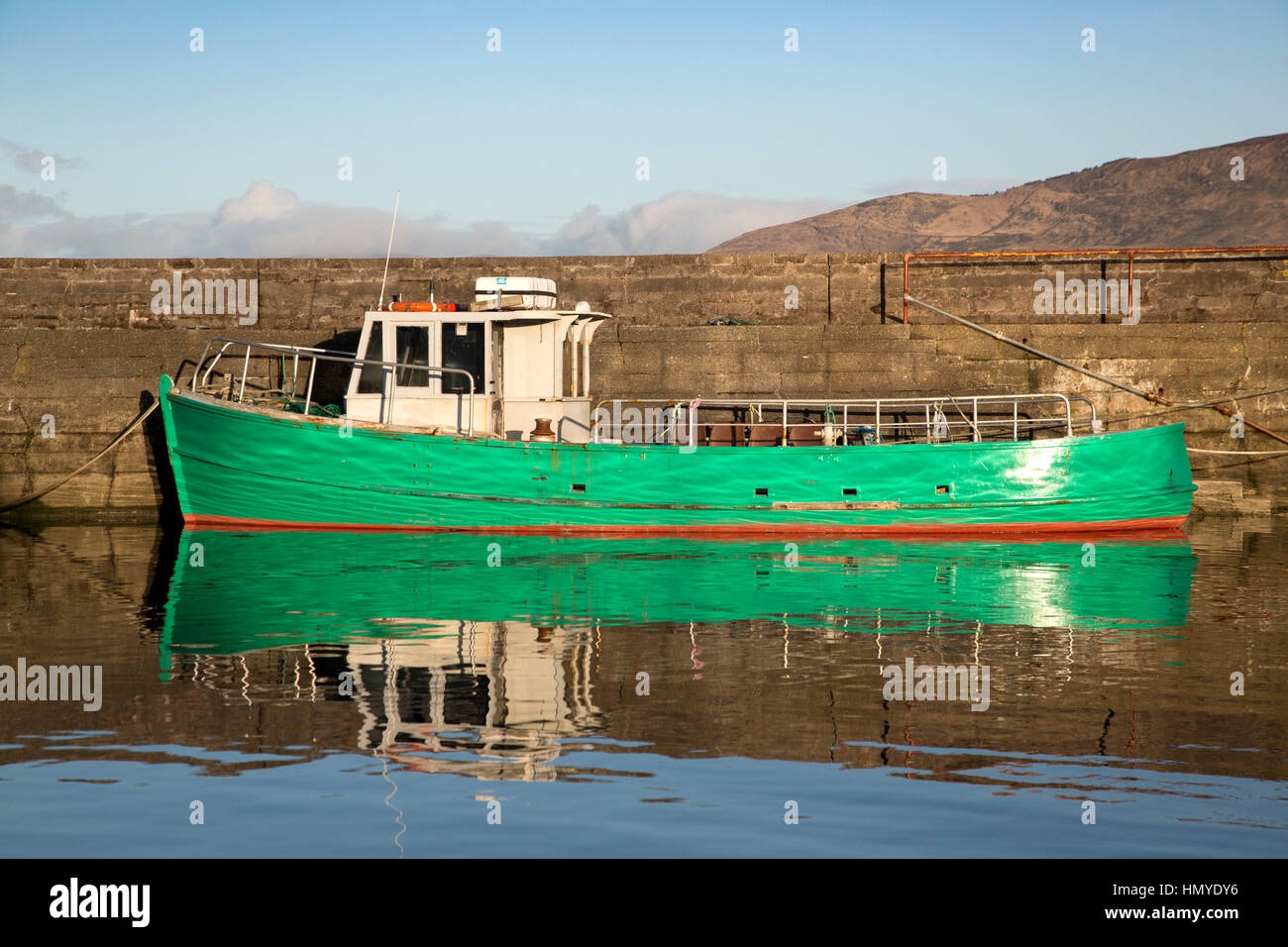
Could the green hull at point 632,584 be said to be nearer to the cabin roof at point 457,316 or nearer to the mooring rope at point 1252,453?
the cabin roof at point 457,316

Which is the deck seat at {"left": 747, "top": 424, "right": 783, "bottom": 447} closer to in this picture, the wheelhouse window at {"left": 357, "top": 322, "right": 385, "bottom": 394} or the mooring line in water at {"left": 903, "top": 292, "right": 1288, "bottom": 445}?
the mooring line in water at {"left": 903, "top": 292, "right": 1288, "bottom": 445}

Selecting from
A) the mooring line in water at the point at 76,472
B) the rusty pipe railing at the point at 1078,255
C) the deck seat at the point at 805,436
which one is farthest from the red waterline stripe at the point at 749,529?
the rusty pipe railing at the point at 1078,255

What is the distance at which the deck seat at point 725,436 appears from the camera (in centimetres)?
1366

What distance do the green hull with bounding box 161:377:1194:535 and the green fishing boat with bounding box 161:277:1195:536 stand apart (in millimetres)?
15

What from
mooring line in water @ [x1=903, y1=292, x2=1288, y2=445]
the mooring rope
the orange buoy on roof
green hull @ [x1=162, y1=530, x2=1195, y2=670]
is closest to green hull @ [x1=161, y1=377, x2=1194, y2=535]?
green hull @ [x1=162, y1=530, x2=1195, y2=670]

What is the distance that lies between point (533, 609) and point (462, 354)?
5496 mm

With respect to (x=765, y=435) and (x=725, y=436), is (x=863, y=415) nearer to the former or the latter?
(x=725, y=436)

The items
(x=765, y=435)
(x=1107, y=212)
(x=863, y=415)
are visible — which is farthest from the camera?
(x=1107, y=212)

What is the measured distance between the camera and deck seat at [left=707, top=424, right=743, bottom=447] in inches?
538

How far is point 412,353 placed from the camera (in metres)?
13.1

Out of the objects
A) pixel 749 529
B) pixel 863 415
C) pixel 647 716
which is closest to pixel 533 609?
pixel 647 716

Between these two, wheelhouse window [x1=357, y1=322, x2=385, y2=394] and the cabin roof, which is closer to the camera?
the cabin roof
